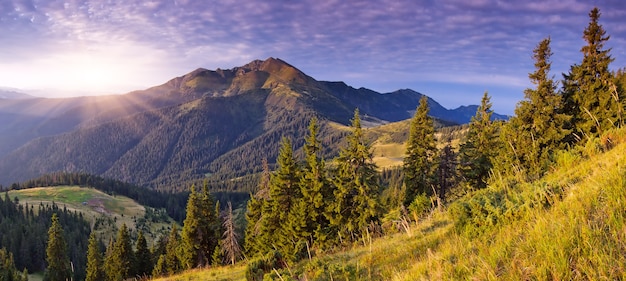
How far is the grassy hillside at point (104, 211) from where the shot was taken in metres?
158

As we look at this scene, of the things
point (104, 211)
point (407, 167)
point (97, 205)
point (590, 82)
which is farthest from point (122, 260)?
point (97, 205)

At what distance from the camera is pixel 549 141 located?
3158cm

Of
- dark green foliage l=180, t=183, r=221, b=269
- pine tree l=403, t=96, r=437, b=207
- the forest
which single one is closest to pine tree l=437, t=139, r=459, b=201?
the forest

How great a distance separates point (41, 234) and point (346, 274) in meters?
151

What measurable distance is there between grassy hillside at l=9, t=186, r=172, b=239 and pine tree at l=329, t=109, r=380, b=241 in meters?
148

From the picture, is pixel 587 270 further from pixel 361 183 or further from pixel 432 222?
pixel 361 183

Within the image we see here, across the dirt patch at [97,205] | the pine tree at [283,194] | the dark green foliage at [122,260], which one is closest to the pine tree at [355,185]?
the pine tree at [283,194]

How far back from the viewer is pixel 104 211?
180125mm

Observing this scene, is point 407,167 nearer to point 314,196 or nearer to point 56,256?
point 314,196

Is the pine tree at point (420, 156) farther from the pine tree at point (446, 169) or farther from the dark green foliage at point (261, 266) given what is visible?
the dark green foliage at point (261, 266)

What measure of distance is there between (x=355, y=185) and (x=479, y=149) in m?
18.2

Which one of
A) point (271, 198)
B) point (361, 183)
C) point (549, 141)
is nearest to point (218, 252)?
point (271, 198)

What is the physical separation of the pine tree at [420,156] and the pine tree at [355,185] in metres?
10.1

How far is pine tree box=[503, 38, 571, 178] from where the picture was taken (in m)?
30.6
